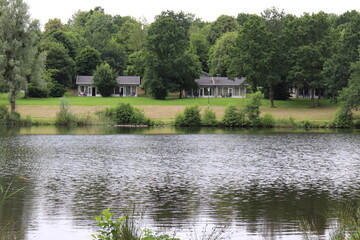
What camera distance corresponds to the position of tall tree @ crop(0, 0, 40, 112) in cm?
6475

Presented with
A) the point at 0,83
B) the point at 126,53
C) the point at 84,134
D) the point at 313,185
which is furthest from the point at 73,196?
the point at 126,53

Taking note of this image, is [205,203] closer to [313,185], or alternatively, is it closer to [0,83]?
[313,185]

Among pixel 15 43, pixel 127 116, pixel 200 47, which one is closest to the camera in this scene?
pixel 15 43

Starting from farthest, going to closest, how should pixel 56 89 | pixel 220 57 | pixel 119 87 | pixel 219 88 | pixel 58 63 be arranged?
pixel 220 57, pixel 219 88, pixel 119 87, pixel 58 63, pixel 56 89

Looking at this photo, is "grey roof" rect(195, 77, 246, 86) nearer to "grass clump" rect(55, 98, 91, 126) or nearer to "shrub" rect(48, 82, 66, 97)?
"shrub" rect(48, 82, 66, 97)

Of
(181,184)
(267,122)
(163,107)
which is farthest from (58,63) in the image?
(181,184)

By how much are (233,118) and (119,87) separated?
152ft

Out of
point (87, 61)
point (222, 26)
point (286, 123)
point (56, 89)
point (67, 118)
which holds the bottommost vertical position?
point (286, 123)

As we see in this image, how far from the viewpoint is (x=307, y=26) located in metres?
83.2

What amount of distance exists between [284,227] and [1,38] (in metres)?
55.9

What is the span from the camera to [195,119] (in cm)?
6719

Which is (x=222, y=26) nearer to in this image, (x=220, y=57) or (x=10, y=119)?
(x=220, y=57)

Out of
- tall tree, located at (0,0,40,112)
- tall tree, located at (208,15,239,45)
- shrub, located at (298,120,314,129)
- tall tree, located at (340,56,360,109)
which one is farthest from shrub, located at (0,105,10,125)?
tall tree, located at (208,15,239,45)

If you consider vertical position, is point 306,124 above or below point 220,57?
below
